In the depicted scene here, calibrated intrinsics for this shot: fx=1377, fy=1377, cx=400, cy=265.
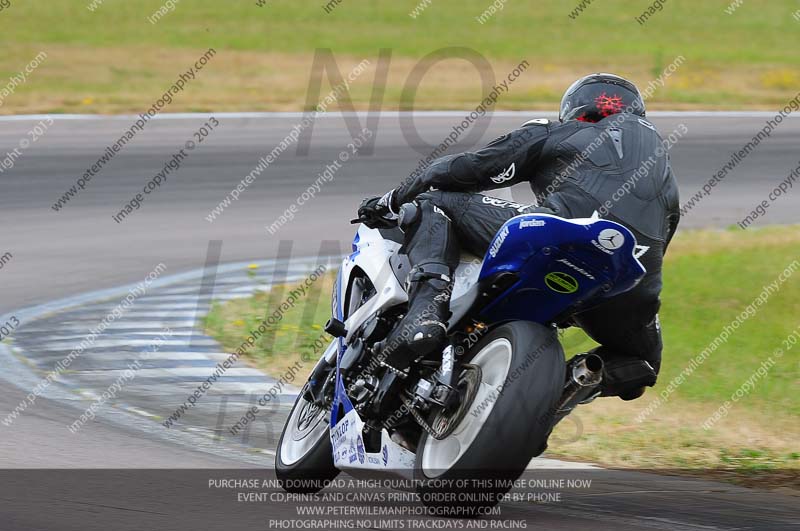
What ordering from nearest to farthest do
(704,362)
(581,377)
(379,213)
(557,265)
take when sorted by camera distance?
(557,265) → (581,377) → (379,213) → (704,362)

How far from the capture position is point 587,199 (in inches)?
209

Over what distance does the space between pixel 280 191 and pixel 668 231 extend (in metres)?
11.1

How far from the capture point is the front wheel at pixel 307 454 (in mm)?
6113

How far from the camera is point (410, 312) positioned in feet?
17.7

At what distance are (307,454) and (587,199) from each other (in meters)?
1.78

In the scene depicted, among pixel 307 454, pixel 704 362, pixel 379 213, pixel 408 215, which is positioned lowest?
pixel 704 362

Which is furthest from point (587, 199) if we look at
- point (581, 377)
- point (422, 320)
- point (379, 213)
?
point (379, 213)

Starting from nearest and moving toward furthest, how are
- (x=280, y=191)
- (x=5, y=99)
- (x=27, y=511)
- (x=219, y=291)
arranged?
(x=27, y=511) → (x=219, y=291) → (x=280, y=191) → (x=5, y=99)

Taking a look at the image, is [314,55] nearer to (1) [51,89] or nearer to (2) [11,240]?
(1) [51,89]

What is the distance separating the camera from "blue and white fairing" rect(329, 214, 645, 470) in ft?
16.2

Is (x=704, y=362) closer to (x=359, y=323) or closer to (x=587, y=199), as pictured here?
(x=359, y=323)

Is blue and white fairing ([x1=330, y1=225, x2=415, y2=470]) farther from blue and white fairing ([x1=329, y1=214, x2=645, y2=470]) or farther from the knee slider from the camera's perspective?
the knee slider

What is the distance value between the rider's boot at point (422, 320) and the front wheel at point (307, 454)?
813mm

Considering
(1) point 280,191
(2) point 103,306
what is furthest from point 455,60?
(2) point 103,306
